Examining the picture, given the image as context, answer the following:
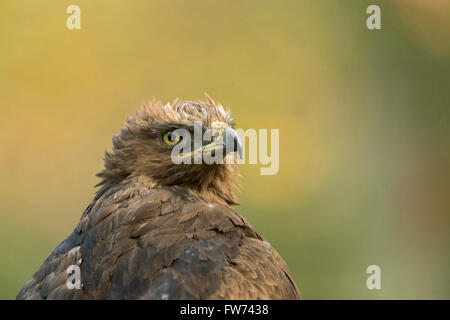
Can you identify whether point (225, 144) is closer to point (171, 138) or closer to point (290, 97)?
point (171, 138)

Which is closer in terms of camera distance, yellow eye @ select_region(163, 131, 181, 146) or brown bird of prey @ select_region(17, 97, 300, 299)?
brown bird of prey @ select_region(17, 97, 300, 299)

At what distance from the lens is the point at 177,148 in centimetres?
380

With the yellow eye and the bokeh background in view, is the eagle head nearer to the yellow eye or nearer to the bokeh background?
the yellow eye

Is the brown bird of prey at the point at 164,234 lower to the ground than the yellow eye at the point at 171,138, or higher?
lower

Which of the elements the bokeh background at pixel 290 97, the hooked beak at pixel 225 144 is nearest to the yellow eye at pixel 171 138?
the hooked beak at pixel 225 144

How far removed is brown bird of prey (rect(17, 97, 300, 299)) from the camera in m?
3.10

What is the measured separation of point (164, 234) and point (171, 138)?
2.47 feet

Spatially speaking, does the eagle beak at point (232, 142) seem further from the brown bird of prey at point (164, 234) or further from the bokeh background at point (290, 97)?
the bokeh background at point (290, 97)

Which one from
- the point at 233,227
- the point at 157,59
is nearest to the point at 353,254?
the point at 157,59

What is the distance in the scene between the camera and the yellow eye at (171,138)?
382 cm

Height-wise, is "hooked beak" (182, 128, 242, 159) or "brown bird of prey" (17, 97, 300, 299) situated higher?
"hooked beak" (182, 128, 242, 159)

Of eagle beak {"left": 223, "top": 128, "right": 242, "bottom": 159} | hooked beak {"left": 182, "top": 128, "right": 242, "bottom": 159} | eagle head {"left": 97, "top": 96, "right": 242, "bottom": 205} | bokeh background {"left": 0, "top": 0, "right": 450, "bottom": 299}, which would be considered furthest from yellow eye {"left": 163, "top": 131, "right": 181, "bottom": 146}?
bokeh background {"left": 0, "top": 0, "right": 450, "bottom": 299}

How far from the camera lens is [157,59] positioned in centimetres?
1005
